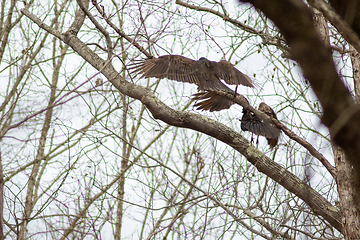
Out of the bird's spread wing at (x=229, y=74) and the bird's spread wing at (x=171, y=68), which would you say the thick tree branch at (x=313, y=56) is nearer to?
the bird's spread wing at (x=171, y=68)

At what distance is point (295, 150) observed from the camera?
3.54 metres

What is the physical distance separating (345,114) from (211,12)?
128 inches

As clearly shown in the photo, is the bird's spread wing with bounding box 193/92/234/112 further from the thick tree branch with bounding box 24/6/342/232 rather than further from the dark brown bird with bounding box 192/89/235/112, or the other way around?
the thick tree branch with bounding box 24/6/342/232

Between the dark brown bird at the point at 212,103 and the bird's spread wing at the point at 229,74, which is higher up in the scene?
the bird's spread wing at the point at 229,74

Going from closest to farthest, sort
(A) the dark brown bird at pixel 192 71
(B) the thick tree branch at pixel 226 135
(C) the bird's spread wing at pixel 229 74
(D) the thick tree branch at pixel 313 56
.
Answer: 1. (D) the thick tree branch at pixel 313 56
2. (B) the thick tree branch at pixel 226 135
3. (A) the dark brown bird at pixel 192 71
4. (C) the bird's spread wing at pixel 229 74

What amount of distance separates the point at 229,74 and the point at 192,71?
53cm

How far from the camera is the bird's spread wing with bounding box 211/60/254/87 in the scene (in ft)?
13.3

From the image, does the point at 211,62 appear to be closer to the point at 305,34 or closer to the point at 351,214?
the point at 351,214

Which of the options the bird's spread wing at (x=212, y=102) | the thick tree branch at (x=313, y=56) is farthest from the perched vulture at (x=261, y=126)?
the thick tree branch at (x=313, y=56)

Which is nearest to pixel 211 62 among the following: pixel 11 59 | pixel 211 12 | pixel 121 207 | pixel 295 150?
pixel 211 12

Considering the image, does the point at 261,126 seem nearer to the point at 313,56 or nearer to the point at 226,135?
the point at 226,135

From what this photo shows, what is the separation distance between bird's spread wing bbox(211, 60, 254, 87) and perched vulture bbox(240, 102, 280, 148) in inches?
14.1

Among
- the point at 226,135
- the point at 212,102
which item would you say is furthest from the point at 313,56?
the point at 212,102

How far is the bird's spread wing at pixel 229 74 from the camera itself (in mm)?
4060
